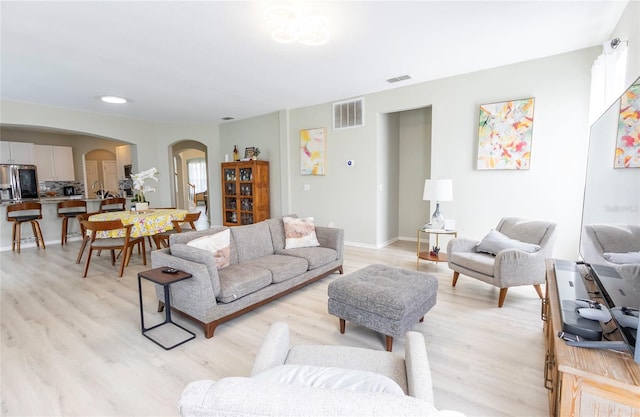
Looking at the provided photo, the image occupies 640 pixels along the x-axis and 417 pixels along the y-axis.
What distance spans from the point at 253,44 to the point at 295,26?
642 millimetres

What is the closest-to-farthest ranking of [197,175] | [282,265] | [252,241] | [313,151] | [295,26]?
[295,26]
[282,265]
[252,241]
[313,151]
[197,175]

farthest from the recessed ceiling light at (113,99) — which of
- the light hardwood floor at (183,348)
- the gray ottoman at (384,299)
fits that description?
the gray ottoman at (384,299)

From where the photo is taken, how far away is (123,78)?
4.03 metres

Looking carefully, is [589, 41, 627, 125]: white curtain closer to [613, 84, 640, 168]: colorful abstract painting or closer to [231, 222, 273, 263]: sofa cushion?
[613, 84, 640, 168]: colorful abstract painting

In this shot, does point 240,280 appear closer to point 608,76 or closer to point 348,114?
point 348,114

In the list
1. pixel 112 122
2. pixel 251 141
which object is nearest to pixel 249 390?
pixel 251 141

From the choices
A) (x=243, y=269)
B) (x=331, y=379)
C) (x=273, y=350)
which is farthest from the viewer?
(x=243, y=269)

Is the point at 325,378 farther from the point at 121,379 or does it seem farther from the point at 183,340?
the point at 183,340

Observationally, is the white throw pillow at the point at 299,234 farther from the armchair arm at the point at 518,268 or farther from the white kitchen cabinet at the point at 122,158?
the white kitchen cabinet at the point at 122,158

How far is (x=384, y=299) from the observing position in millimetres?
2111

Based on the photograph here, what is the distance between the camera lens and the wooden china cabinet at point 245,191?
6.28m

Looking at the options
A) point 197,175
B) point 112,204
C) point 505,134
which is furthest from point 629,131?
point 197,175

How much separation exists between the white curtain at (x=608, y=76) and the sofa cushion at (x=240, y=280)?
3.56 m

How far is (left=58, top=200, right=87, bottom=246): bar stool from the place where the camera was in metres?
5.71
